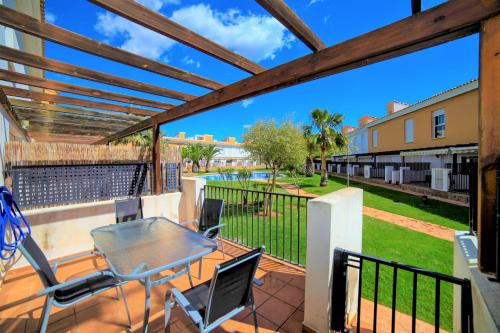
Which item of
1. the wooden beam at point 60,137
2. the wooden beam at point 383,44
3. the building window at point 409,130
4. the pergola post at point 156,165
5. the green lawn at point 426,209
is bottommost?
the green lawn at point 426,209

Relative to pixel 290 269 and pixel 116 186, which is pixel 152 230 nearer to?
pixel 290 269

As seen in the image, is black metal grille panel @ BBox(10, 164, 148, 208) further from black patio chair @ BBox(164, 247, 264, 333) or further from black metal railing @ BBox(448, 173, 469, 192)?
black metal railing @ BBox(448, 173, 469, 192)

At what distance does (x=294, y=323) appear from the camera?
2092 mm

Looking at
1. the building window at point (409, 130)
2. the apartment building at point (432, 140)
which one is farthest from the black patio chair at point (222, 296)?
the building window at point (409, 130)

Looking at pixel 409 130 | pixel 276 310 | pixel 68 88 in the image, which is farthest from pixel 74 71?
pixel 409 130

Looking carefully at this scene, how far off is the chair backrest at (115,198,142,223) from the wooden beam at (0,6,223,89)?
92.2 inches

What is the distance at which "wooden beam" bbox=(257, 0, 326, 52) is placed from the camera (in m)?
1.52

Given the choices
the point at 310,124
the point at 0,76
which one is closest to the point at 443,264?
the point at 0,76

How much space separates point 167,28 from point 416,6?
1905 mm

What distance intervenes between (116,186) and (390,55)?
503 centimetres

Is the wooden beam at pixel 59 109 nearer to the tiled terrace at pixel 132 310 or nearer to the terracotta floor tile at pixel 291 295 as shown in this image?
the tiled terrace at pixel 132 310

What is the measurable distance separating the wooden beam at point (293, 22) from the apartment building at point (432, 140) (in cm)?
795

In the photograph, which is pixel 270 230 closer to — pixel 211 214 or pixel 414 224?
pixel 211 214

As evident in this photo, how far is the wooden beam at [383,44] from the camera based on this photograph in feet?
4.37
